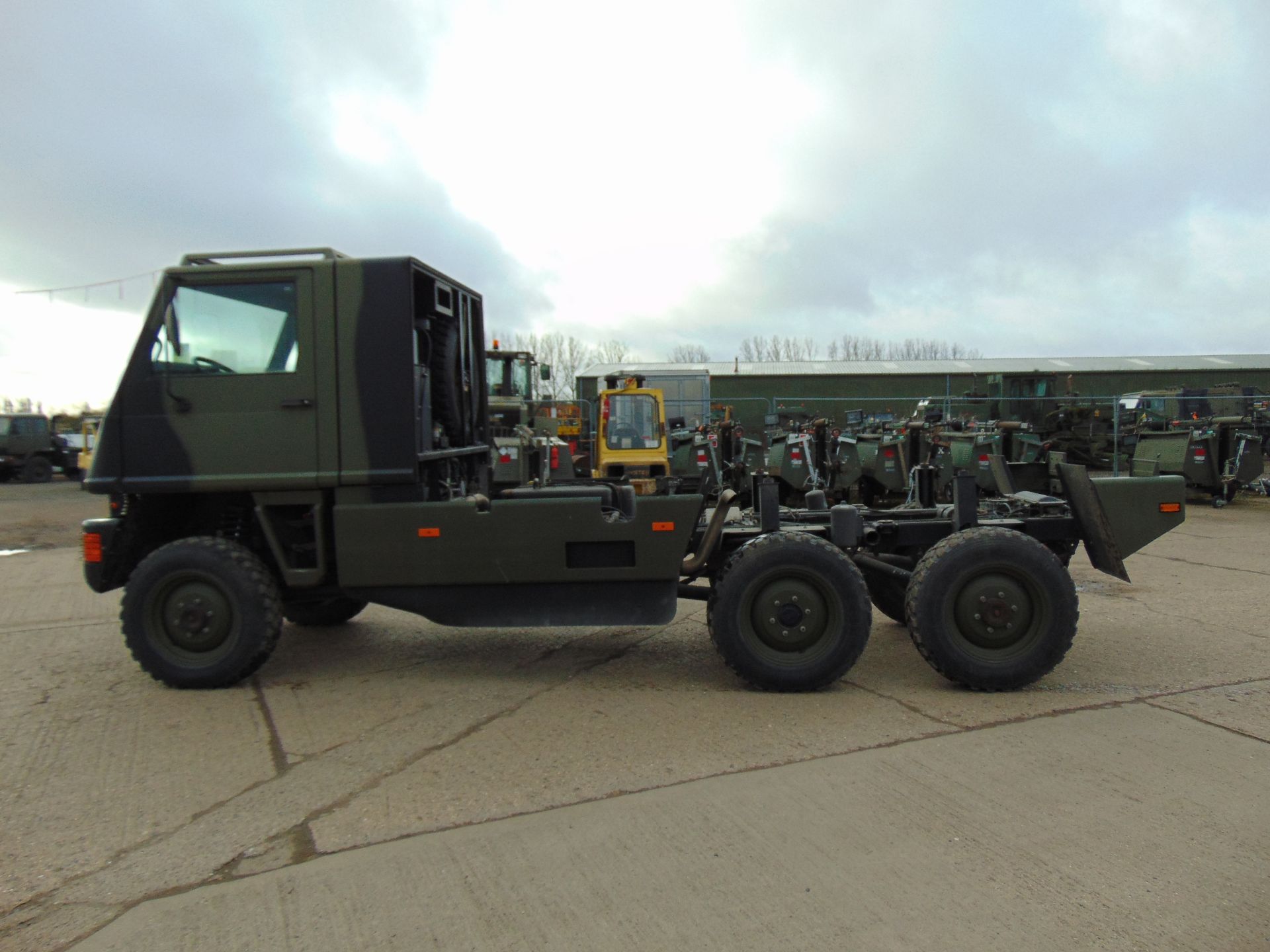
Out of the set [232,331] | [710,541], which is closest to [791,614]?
[710,541]

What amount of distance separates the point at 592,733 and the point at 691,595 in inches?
55.5

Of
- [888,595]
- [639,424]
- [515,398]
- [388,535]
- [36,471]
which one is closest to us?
[388,535]

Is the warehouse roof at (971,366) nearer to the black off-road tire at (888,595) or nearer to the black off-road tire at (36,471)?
the black off-road tire at (36,471)

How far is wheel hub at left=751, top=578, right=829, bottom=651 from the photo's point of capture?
5.14m

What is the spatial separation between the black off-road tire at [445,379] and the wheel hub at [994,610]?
11.4 feet

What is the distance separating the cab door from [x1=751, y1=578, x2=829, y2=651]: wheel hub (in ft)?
8.91

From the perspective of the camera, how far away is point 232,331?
5289 millimetres

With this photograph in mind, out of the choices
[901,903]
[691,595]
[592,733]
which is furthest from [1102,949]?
[691,595]

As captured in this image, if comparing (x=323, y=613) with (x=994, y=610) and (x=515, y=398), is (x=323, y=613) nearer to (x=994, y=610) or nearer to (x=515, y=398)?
(x=994, y=610)

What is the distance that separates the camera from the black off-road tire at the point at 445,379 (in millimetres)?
6105

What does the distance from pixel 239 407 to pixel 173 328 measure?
632mm

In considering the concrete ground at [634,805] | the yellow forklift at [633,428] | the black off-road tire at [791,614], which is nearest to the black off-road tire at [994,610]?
the concrete ground at [634,805]

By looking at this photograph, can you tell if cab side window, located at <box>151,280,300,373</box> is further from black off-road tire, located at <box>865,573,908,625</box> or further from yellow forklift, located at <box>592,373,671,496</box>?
yellow forklift, located at <box>592,373,671,496</box>

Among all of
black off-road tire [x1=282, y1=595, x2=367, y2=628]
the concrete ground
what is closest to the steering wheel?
the concrete ground
